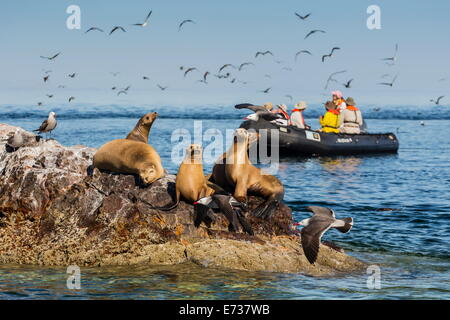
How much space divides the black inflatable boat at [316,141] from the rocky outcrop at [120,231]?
13631 mm

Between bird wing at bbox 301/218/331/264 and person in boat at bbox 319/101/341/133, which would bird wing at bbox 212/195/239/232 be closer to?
bird wing at bbox 301/218/331/264

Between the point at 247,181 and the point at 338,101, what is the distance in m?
15.3

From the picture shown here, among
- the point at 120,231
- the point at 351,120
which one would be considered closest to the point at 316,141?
the point at 351,120

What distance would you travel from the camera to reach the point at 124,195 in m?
8.40

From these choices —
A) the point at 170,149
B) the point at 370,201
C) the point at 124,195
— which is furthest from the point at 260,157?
the point at 124,195

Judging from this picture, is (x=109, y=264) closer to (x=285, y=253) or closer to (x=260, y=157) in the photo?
(x=285, y=253)

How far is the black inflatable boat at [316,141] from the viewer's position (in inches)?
915

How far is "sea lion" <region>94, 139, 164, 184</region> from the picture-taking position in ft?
28.3

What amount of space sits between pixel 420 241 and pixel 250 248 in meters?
3.73

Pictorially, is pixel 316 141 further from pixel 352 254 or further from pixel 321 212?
pixel 321 212

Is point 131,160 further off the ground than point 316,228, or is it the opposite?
point 131,160

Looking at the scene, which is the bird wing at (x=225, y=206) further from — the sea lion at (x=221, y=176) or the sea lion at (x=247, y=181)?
the sea lion at (x=221, y=176)

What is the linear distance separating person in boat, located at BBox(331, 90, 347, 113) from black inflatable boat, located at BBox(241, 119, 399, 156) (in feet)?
3.36

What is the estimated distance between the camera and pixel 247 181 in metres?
8.62
